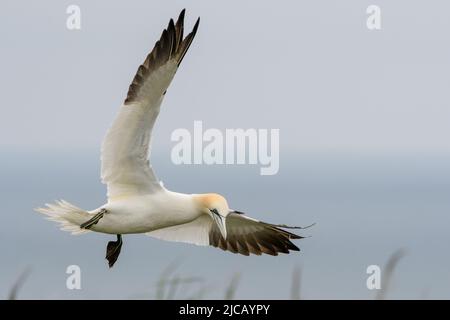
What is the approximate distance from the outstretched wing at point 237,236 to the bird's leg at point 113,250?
47cm

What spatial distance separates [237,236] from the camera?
303 inches

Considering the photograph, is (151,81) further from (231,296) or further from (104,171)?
(231,296)

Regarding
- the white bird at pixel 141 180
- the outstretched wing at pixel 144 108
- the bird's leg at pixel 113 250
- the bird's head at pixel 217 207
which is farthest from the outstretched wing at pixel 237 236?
the outstretched wing at pixel 144 108

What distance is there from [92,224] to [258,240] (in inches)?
78.2

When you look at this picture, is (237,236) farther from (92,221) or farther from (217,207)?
(92,221)

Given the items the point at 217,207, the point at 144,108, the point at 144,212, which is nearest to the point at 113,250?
the point at 144,212

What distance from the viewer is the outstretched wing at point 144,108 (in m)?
6.32

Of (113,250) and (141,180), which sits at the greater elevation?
(141,180)

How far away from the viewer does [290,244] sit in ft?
25.1

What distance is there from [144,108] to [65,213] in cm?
121

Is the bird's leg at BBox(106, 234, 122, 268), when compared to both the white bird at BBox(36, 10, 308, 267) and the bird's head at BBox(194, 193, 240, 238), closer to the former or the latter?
the white bird at BBox(36, 10, 308, 267)

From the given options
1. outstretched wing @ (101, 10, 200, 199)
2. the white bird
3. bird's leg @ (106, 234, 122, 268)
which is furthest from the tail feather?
bird's leg @ (106, 234, 122, 268)

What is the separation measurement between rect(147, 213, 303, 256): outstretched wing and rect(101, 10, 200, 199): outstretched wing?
3.18ft

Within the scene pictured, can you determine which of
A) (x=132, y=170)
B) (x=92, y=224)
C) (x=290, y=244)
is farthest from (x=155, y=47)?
(x=290, y=244)
